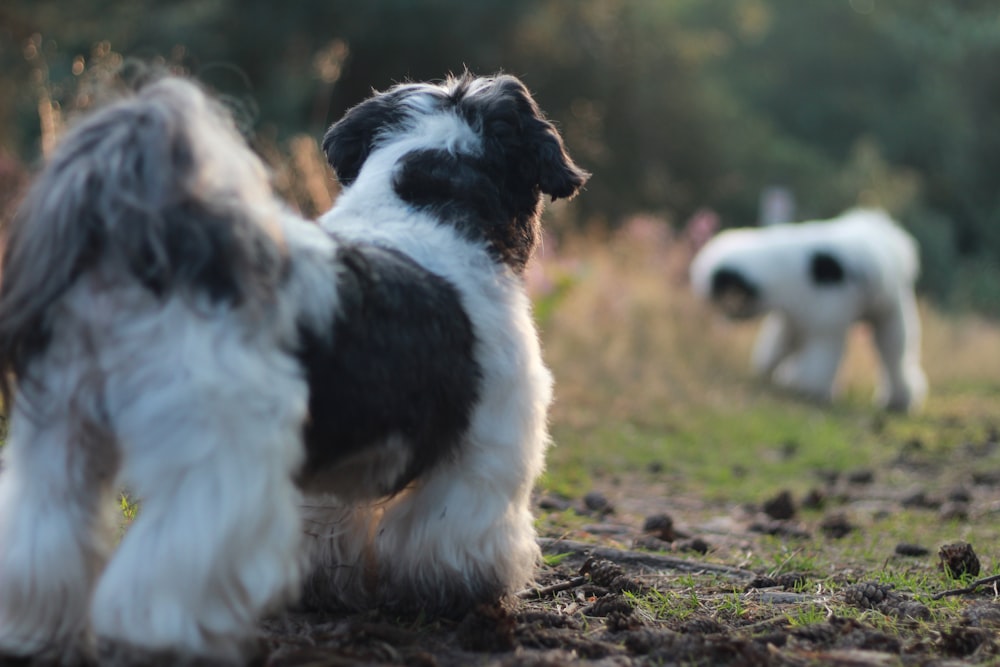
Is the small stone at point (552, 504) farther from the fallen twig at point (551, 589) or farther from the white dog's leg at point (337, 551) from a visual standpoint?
the white dog's leg at point (337, 551)

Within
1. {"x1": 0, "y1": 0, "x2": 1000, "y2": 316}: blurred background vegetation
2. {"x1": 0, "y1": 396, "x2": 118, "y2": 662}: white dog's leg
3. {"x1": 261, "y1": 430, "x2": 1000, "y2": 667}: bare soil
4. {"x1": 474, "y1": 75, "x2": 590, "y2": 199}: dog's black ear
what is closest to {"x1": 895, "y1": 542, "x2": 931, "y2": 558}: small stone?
{"x1": 261, "y1": 430, "x2": 1000, "y2": 667}: bare soil

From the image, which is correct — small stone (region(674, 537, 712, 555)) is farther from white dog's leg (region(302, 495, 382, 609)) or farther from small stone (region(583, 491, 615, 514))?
white dog's leg (region(302, 495, 382, 609))

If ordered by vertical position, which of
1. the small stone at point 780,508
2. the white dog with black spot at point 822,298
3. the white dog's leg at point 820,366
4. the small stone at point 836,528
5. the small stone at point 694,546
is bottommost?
the small stone at point 694,546

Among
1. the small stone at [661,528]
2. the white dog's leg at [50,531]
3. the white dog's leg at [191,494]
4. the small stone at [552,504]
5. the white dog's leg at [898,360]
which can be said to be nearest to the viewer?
the white dog's leg at [191,494]

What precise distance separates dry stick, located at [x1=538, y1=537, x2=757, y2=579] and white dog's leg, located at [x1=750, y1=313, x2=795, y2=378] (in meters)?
7.77

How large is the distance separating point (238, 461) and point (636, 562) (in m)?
2.31

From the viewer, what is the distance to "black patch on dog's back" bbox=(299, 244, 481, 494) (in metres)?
2.82

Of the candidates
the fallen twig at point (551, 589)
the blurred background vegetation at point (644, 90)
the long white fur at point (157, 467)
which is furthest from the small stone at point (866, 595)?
the blurred background vegetation at point (644, 90)

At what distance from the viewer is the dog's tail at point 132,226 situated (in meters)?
2.49

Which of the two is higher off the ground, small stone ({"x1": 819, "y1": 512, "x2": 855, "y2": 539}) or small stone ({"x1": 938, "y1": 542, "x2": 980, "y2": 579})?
small stone ({"x1": 819, "y1": 512, "x2": 855, "y2": 539})

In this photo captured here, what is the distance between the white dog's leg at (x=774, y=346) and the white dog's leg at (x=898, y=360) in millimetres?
865

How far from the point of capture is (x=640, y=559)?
4.45 metres

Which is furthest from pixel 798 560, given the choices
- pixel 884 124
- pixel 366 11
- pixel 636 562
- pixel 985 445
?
pixel 884 124

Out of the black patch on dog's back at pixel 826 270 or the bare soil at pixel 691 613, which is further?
the black patch on dog's back at pixel 826 270
